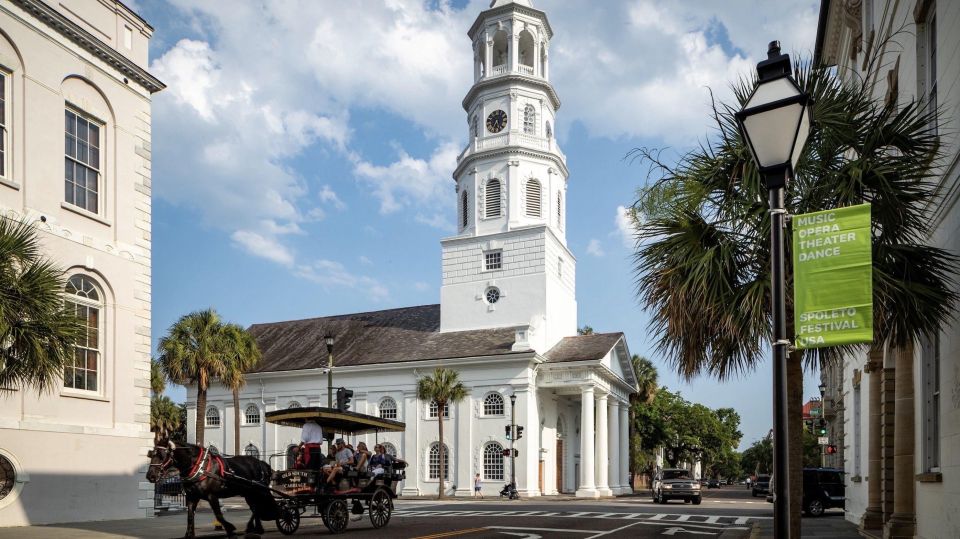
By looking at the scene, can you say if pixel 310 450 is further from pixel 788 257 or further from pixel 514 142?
pixel 514 142

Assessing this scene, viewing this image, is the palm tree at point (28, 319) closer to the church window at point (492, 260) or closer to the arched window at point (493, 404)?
the arched window at point (493, 404)

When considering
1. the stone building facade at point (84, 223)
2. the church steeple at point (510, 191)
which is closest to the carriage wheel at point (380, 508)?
the stone building facade at point (84, 223)

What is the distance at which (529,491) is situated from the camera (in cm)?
4925

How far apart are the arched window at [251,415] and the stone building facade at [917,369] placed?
45.4 metres

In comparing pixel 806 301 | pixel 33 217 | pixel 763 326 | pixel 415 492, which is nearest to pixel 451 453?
pixel 415 492

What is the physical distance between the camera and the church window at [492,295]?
55125mm

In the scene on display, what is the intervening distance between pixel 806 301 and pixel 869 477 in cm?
1384

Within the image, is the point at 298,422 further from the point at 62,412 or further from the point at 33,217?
the point at 33,217

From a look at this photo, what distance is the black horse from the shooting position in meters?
14.5

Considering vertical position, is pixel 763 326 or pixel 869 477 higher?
pixel 763 326

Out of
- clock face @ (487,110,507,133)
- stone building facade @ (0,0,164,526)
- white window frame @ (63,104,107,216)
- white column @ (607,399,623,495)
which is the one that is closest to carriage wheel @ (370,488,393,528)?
stone building facade @ (0,0,164,526)

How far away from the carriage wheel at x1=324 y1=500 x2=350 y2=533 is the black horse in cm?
179

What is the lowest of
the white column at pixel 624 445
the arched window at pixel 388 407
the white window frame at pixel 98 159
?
the white column at pixel 624 445

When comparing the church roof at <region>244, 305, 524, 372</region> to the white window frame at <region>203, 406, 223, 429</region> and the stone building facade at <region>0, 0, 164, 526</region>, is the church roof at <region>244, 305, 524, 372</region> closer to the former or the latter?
the white window frame at <region>203, 406, 223, 429</region>
